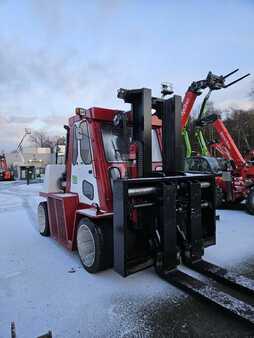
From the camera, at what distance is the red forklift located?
9.02 feet

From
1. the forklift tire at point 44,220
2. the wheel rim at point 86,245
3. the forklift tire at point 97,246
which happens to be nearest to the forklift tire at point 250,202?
the forklift tire at point 97,246

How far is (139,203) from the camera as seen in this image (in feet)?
9.55

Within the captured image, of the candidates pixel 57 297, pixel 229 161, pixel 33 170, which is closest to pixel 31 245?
pixel 57 297

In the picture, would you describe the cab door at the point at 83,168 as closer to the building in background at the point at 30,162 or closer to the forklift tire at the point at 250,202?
the forklift tire at the point at 250,202

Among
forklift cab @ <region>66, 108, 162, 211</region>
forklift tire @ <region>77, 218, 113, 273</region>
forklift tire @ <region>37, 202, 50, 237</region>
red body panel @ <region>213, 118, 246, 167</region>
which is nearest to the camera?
forklift tire @ <region>77, 218, 113, 273</region>

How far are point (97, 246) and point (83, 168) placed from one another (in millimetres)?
1224

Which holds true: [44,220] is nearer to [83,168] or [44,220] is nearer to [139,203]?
[83,168]

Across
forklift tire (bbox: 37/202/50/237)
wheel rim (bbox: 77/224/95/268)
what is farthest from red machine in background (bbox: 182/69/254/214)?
wheel rim (bbox: 77/224/95/268)

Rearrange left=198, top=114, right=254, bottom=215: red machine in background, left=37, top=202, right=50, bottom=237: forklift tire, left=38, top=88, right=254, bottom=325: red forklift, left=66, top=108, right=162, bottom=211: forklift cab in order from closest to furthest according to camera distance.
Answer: left=38, top=88, right=254, bottom=325: red forklift, left=66, top=108, right=162, bottom=211: forklift cab, left=37, top=202, right=50, bottom=237: forklift tire, left=198, top=114, right=254, bottom=215: red machine in background

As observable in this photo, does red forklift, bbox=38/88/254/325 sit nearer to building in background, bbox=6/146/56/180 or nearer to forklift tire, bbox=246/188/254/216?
forklift tire, bbox=246/188/254/216

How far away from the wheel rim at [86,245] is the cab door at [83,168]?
0.41 metres

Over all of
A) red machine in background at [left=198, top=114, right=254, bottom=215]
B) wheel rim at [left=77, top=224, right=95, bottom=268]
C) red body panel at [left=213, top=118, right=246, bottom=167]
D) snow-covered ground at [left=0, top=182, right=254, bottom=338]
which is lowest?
snow-covered ground at [left=0, top=182, right=254, bottom=338]

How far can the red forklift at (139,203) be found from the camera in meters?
2.75

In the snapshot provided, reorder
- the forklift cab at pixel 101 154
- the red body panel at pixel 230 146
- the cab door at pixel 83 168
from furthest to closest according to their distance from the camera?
the red body panel at pixel 230 146, the cab door at pixel 83 168, the forklift cab at pixel 101 154
